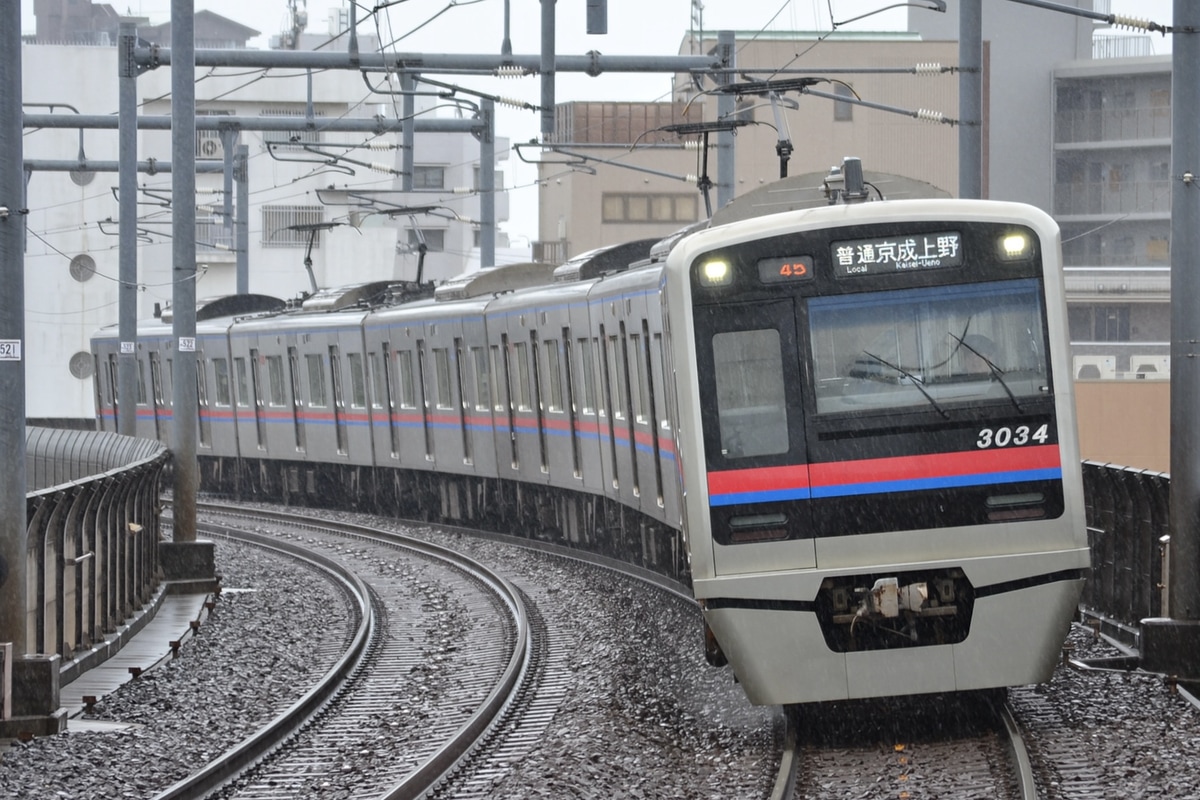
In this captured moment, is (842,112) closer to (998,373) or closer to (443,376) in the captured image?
(443,376)

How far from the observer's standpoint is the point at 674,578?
1534 centimetres

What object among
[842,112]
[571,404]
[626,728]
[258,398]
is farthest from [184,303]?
[842,112]

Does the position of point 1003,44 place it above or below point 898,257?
above

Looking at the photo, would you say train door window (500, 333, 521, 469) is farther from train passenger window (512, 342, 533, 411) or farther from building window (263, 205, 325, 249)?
building window (263, 205, 325, 249)

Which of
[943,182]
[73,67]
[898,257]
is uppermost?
[73,67]

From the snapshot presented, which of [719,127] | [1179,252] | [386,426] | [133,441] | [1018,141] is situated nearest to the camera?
[1179,252]

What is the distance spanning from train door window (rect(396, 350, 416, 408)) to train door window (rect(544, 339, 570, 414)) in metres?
4.81

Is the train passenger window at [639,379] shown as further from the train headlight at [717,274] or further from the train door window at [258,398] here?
the train door window at [258,398]

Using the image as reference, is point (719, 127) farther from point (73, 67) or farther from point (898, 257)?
point (73, 67)

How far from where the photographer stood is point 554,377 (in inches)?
728

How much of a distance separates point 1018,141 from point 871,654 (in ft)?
153

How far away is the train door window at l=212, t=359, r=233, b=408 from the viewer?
1158 inches

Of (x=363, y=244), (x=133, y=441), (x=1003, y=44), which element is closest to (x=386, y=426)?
(x=133, y=441)

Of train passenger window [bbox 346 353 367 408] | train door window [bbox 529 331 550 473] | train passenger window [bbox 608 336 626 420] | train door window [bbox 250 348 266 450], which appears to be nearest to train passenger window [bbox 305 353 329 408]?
train passenger window [bbox 346 353 367 408]
